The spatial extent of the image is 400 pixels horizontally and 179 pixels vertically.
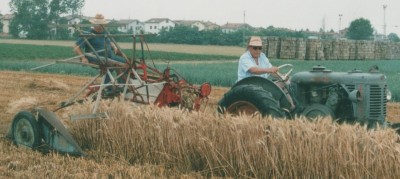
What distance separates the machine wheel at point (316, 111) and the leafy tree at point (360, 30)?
9457 centimetres

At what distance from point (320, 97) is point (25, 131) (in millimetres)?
3878

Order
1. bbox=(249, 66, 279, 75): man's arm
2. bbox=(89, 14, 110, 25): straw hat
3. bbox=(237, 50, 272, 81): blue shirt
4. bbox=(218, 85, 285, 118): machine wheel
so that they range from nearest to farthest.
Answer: bbox=(218, 85, 285, 118): machine wheel
bbox=(249, 66, 279, 75): man's arm
bbox=(237, 50, 272, 81): blue shirt
bbox=(89, 14, 110, 25): straw hat

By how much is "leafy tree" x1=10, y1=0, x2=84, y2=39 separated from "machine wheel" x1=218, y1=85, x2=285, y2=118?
7107cm

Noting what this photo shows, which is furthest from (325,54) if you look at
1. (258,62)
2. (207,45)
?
(258,62)

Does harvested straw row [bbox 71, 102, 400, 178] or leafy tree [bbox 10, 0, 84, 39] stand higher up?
leafy tree [bbox 10, 0, 84, 39]

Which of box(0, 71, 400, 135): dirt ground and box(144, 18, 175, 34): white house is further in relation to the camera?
box(144, 18, 175, 34): white house

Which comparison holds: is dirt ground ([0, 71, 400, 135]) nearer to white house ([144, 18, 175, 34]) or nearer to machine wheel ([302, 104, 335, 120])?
machine wheel ([302, 104, 335, 120])

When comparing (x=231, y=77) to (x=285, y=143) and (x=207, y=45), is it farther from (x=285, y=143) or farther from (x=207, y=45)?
(x=207, y=45)

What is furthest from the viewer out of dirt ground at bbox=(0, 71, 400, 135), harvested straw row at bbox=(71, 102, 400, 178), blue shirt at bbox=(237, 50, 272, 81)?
dirt ground at bbox=(0, 71, 400, 135)

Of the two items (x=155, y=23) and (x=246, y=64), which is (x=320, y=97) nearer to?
(x=246, y=64)

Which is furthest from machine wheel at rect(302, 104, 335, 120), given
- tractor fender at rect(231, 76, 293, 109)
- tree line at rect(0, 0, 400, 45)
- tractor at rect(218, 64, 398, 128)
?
tree line at rect(0, 0, 400, 45)

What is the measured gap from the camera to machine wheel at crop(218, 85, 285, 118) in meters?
7.89

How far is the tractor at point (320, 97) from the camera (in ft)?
26.0

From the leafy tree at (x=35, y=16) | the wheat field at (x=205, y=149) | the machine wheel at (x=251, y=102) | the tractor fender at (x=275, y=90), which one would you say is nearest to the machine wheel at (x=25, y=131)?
the wheat field at (x=205, y=149)
